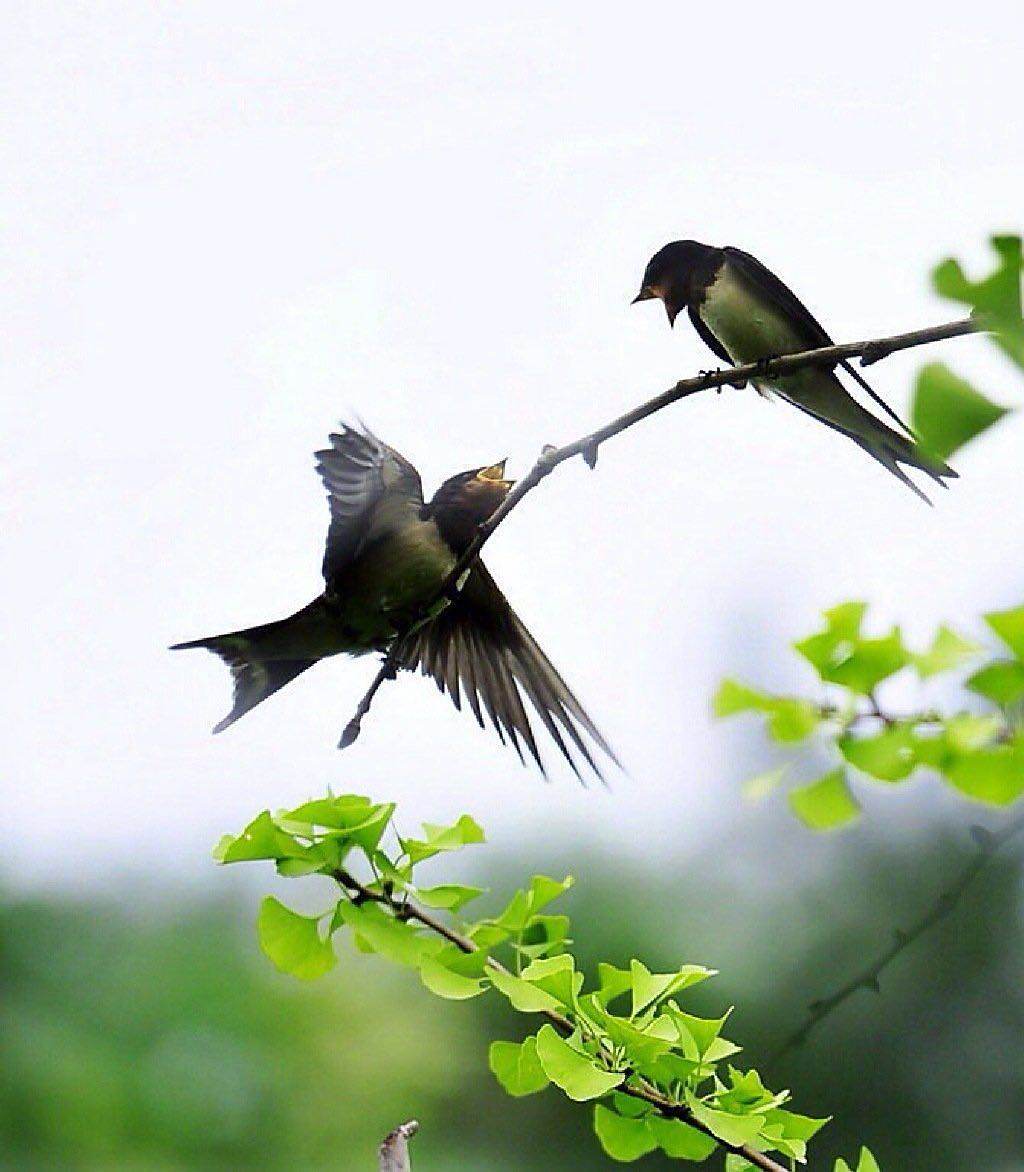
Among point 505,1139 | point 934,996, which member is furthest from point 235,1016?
point 934,996

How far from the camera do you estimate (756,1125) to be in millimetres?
1334

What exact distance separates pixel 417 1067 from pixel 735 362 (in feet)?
24.2

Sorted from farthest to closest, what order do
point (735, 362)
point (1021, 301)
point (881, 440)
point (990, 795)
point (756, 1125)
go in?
point (735, 362)
point (881, 440)
point (756, 1125)
point (990, 795)
point (1021, 301)

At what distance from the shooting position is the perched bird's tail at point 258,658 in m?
2.57

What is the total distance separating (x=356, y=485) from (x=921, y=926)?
4.52 ft

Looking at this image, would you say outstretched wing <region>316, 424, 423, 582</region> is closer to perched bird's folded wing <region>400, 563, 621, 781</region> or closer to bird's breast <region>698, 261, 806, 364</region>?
perched bird's folded wing <region>400, 563, 621, 781</region>

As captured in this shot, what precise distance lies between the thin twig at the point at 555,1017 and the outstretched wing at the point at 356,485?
95cm

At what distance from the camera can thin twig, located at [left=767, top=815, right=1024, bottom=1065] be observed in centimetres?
115

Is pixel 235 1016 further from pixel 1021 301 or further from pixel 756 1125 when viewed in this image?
pixel 1021 301

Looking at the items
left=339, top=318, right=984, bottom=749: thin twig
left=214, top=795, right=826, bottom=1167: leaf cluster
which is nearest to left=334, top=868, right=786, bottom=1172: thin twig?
left=214, top=795, right=826, bottom=1167: leaf cluster

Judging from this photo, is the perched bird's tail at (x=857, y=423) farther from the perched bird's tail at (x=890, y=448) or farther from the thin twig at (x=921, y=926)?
the thin twig at (x=921, y=926)

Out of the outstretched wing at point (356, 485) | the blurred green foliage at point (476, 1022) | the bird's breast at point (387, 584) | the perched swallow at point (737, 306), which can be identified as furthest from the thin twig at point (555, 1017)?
the blurred green foliage at point (476, 1022)

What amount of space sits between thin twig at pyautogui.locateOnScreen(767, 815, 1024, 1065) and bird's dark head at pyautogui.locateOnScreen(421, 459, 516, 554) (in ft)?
4.37

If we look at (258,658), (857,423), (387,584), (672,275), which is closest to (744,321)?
(672,275)
